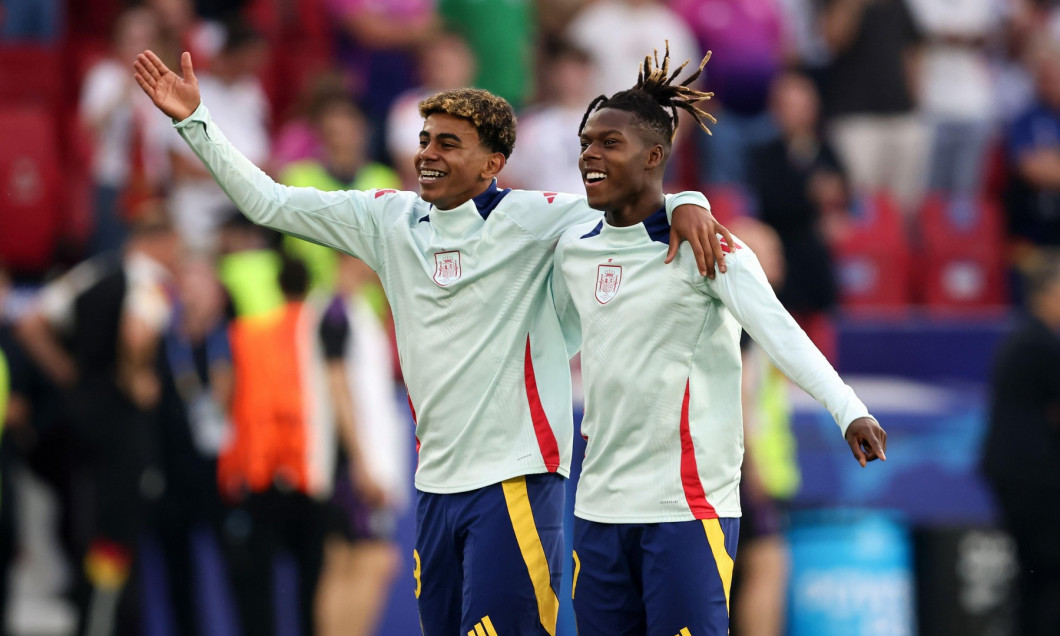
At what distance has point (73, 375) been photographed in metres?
8.92

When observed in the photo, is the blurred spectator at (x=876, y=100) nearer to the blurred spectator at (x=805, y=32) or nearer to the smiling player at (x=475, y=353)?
the blurred spectator at (x=805, y=32)

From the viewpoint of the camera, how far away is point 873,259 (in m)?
11.5

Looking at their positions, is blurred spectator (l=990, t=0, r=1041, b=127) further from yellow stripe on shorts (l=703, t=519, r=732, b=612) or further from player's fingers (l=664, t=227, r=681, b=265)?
yellow stripe on shorts (l=703, t=519, r=732, b=612)

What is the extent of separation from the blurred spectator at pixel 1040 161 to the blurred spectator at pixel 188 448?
650 cm

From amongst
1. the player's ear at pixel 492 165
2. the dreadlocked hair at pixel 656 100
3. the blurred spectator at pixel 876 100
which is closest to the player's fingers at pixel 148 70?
the player's ear at pixel 492 165

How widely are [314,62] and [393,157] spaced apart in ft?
5.08

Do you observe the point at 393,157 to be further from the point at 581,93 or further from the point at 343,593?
the point at 343,593

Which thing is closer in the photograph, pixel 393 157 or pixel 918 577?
pixel 918 577

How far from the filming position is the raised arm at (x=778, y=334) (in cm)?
431

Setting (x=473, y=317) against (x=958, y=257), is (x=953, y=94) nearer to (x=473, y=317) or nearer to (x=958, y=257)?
(x=958, y=257)

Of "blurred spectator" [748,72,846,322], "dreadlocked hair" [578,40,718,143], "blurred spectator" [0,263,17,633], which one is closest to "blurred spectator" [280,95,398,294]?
"blurred spectator" [0,263,17,633]

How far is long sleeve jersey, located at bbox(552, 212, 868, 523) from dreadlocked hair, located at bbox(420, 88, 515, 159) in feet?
1.86

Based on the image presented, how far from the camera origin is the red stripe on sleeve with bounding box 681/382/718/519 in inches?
178

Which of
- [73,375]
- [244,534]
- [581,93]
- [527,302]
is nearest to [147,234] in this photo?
[73,375]
